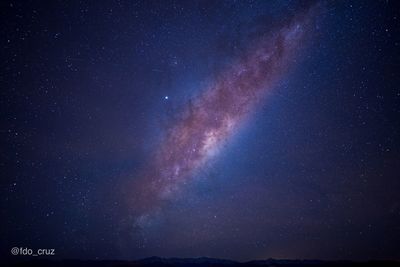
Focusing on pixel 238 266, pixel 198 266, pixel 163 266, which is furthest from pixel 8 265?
pixel 238 266

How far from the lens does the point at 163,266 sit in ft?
149

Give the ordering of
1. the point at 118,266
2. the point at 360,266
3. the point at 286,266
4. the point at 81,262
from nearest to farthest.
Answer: the point at 118,266
the point at 360,266
the point at 81,262
the point at 286,266

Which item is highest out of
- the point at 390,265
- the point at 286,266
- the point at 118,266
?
the point at 118,266

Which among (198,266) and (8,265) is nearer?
(8,265)

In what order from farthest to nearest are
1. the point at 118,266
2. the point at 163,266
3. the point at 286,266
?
the point at 286,266 → the point at 163,266 → the point at 118,266

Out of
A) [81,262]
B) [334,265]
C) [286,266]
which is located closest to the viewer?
[334,265]

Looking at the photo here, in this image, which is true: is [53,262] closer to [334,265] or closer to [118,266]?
[118,266]

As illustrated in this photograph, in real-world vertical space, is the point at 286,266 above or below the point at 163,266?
below

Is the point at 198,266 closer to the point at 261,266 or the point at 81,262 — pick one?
the point at 261,266

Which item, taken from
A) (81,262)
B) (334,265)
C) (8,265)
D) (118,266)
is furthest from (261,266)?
(8,265)

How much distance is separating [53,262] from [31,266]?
22.9ft

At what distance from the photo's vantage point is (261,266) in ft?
176

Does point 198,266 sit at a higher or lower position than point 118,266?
lower

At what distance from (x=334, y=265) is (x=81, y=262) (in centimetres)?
4922
